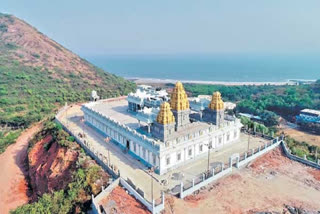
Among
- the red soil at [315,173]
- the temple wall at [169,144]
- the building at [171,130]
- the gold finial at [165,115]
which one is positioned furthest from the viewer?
the gold finial at [165,115]

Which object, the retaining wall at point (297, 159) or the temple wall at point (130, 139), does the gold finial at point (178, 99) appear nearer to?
the temple wall at point (130, 139)

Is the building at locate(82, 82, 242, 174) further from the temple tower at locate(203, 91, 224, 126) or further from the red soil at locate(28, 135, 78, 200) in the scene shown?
the red soil at locate(28, 135, 78, 200)

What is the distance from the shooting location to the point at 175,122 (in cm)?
3541

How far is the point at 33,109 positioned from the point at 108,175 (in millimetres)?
46633

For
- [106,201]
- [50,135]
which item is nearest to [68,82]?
[50,135]

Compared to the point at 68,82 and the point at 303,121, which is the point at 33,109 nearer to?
the point at 68,82

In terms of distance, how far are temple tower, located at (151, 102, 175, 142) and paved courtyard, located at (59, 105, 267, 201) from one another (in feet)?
14.3

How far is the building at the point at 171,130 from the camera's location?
106 ft

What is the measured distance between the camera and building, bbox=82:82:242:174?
3234 cm

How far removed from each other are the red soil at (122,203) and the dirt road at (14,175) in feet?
56.9

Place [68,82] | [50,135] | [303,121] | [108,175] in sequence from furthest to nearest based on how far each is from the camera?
[68,82] → [303,121] → [50,135] → [108,175]

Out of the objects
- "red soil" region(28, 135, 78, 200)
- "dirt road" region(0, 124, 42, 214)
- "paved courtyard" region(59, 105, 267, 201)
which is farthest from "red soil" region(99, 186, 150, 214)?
"dirt road" region(0, 124, 42, 214)

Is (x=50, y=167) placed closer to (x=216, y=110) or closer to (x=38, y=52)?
(x=216, y=110)

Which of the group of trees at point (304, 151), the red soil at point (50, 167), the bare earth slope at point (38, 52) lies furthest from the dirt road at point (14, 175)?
the bare earth slope at point (38, 52)
